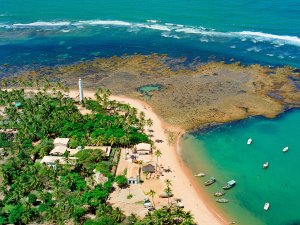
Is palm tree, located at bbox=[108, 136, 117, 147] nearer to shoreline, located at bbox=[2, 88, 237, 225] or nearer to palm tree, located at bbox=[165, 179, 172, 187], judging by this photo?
shoreline, located at bbox=[2, 88, 237, 225]

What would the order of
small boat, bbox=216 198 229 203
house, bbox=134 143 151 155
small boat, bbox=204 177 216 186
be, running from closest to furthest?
small boat, bbox=216 198 229 203, small boat, bbox=204 177 216 186, house, bbox=134 143 151 155

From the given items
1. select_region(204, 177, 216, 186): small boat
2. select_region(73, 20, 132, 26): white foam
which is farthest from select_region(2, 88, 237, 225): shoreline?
select_region(73, 20, 132, 26): white foam

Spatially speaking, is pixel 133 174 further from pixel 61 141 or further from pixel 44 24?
pixel 44 24

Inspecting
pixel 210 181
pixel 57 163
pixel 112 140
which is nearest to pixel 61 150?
pixel 57 163

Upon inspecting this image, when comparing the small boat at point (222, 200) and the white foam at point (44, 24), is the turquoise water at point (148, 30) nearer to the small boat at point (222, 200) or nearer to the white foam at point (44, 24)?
the white foam at point (44, 24)

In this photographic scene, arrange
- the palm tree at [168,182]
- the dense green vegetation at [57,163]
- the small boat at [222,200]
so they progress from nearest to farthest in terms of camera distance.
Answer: the dense green vegetation at [57,163] < the palm tree at [168,182] < the small boat at [222,200]

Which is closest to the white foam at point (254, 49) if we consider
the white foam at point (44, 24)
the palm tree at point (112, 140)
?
the palm tree at point (112, 140)
